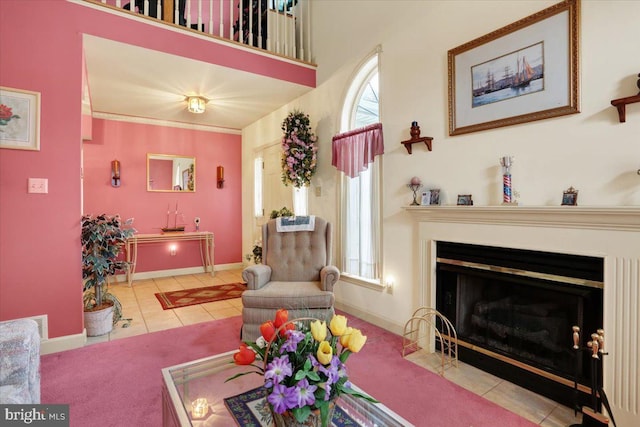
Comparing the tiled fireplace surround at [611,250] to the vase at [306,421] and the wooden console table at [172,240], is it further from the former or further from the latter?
the wooden console table at [172,240]

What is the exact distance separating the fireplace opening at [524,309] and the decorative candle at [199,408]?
6.11 feet

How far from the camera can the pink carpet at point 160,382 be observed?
5.89 feet

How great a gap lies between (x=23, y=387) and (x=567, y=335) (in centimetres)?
281

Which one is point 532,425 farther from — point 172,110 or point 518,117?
point 172,110

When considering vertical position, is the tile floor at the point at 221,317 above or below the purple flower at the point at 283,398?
below

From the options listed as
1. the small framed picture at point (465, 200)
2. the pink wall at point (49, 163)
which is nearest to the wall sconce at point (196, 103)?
the pink wall at point (49, 163)

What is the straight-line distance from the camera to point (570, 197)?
73.2 inches

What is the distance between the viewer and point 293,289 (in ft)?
9.05

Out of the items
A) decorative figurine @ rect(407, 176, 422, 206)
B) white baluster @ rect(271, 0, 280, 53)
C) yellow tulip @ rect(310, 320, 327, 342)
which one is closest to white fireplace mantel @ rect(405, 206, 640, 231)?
decorative figurine @ rect(407, 176, 422, 206)

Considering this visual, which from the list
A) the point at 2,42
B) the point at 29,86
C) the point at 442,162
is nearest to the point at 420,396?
the point at 442,162

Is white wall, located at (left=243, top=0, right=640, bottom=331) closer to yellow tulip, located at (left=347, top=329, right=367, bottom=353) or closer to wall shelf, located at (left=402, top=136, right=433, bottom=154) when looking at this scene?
wall shelf, located at (left=402, top=136, right=433, bottom=154)

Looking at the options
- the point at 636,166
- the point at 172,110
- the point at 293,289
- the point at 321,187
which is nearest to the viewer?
the point at 636,166

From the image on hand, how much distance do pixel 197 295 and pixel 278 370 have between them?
3.62 meters

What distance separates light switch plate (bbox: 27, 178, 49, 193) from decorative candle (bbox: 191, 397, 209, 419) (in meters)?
2.27
